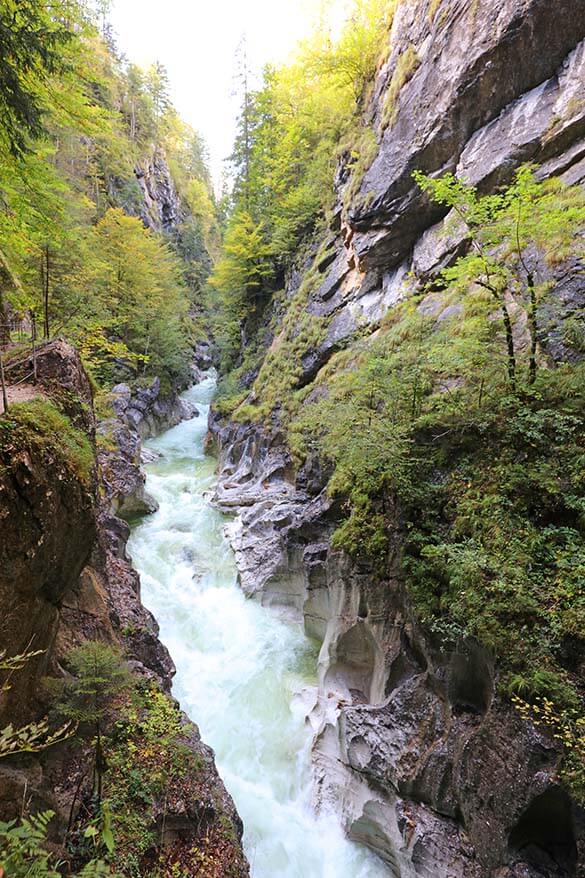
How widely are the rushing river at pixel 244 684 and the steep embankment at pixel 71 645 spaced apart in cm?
137

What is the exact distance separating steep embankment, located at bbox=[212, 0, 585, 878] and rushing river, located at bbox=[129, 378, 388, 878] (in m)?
0.46

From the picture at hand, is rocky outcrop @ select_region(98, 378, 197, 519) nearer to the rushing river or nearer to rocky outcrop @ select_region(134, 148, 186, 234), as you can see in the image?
the rushing river

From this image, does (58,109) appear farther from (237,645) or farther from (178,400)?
(178,400)

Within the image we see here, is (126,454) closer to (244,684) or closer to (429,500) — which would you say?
(244,684)

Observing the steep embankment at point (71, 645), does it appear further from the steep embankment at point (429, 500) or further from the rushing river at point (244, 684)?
the steep embankment at point (429, 500)

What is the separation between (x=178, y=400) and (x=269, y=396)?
11.4 m

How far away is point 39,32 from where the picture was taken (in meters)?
4.50

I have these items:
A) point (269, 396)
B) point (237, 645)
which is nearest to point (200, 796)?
point (237, 645)

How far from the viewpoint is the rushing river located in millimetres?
5480

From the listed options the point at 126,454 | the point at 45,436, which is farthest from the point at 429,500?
the point at 126,454

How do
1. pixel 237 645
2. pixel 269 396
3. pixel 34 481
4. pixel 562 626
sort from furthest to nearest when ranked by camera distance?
pixel 269 396
pixel 237 645
pixel 562 626
pixel 34 481

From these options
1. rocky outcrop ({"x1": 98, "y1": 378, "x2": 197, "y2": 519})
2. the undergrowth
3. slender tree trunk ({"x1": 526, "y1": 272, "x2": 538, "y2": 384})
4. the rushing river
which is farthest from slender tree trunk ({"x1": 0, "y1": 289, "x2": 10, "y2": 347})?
the rushing river

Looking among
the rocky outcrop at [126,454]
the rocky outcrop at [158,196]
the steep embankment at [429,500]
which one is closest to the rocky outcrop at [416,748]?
the steep embankment at [429,500]

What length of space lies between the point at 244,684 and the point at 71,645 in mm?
4408
